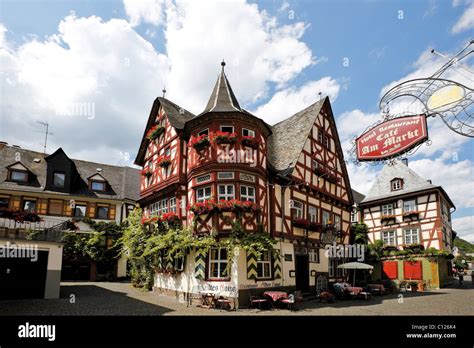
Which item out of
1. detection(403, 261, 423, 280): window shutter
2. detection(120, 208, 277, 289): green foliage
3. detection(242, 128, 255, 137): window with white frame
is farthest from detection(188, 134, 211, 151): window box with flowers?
detection(403, 261, 423, 280): window shutter

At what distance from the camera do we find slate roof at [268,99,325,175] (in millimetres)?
19375

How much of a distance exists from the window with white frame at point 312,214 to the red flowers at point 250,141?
20.1 feet

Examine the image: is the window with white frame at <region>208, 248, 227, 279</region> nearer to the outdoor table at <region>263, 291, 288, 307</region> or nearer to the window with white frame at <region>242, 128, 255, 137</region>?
the outdoor table at <region>263, 291, 288, 307</region>

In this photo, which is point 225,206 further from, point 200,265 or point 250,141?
point 250,141

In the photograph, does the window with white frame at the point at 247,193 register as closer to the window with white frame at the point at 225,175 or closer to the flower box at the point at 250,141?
the window with white frame at the point at 225,175

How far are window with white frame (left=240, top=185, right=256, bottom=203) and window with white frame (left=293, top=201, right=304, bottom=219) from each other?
3.65 m

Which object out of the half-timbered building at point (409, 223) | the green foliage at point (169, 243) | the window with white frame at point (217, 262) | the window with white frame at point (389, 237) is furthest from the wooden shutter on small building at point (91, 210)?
the window with white frame at point (389, 237)

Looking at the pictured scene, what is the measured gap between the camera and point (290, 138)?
21578mm

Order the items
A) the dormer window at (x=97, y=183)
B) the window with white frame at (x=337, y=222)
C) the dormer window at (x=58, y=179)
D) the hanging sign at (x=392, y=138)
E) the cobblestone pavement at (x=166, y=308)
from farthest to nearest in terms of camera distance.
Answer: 1. the dormer window at (x=97, y=183)
2. the dormer window at (x=58, y=179)
3. the window with white frame at (x=337, y=222)
4. the cobblestone pavement at (x=166, y=308)
5. the hanging sign at (x=392, y=138)

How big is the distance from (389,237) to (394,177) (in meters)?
5.58

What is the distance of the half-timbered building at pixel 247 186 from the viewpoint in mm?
15594

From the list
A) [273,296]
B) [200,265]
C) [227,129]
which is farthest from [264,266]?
[227,129]

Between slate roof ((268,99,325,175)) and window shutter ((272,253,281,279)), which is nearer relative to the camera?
window shutter ((272,253,281,279))
